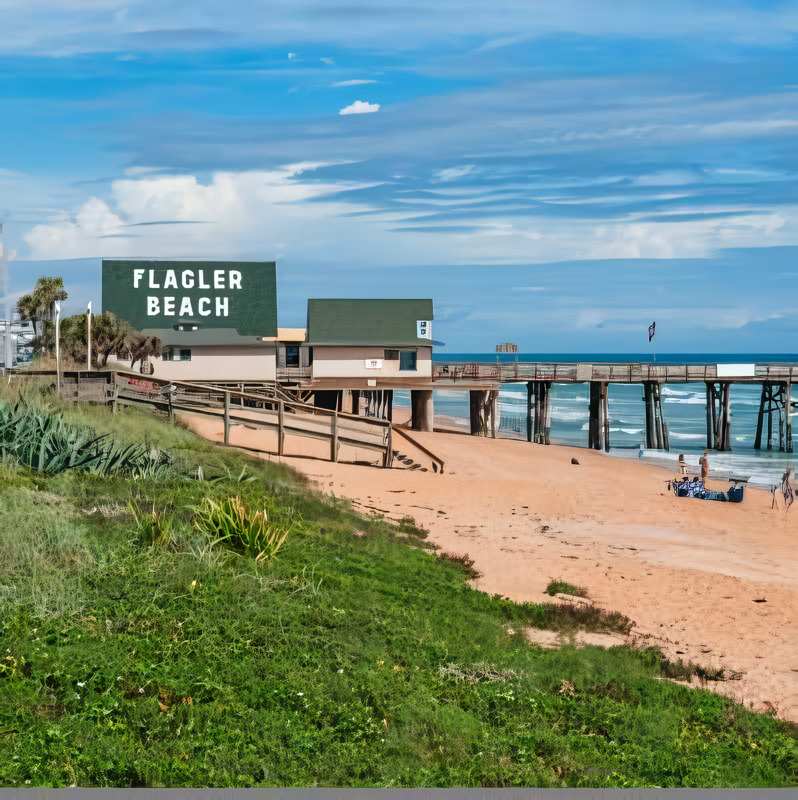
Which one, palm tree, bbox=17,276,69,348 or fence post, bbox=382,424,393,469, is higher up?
palm tree, bbox=17,276,69,348

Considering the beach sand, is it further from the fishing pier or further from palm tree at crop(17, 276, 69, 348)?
the fishing pier

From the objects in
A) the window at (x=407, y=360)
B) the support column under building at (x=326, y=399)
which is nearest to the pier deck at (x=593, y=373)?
the window at (x=407, y=360)

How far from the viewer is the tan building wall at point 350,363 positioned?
177 ft

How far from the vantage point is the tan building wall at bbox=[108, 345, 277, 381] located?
49.1 m

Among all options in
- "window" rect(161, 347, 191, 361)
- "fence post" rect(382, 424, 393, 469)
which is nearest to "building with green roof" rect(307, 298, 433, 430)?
"window" rect(161, 347, 191, 361)

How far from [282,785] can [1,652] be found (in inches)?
128

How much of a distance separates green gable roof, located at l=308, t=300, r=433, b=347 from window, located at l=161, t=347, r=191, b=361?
6999 millimetres

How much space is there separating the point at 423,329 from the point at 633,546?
1346 inches

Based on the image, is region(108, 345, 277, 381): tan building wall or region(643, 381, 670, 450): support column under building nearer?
region(108, 345, 277, 381): tan building wall

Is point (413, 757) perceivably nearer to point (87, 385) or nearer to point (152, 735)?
point (152, 735)

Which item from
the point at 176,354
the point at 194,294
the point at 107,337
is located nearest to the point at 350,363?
the point at 194,294

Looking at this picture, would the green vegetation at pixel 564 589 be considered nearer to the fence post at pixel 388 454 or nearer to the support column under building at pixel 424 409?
the fence post at pixel 388 454

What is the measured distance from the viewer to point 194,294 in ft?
166

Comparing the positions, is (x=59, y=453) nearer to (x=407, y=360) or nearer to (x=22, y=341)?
(x=22, y=341)
